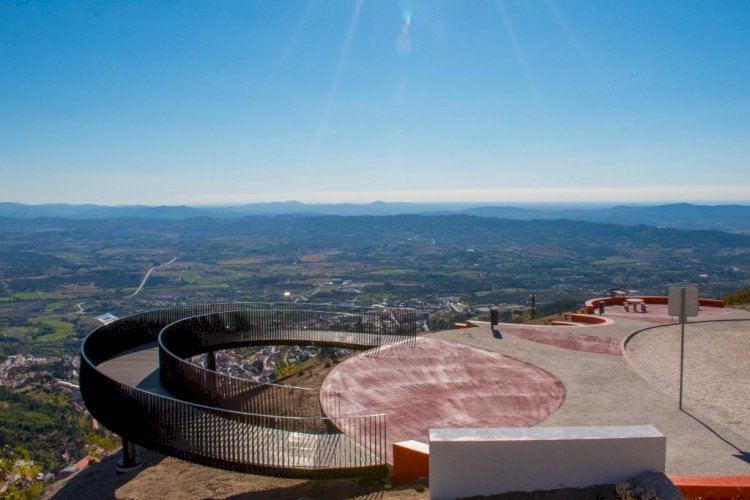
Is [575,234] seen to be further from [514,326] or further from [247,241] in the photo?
[514,326]

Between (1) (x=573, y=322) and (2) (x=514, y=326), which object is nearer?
(2) (x=514, y=326)

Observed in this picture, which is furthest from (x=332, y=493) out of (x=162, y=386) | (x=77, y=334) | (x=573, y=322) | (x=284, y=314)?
(x=77, y=334)

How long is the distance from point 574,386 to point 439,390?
3013mm

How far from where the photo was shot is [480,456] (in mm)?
5859

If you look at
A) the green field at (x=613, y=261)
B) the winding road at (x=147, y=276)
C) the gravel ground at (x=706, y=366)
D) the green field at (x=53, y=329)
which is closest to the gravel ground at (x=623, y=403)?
the gravel ground at (x=706, y=366)

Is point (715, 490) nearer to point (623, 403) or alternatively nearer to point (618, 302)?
point (623, 403)

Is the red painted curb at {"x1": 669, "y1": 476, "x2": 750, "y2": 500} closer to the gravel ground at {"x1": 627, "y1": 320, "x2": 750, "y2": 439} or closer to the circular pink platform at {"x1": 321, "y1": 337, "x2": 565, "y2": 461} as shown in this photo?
the gravel ground at {"x1": 627, "y1": 320, "x2": 750, "y2": 439}

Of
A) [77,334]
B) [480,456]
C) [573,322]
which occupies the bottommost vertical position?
[77,334]

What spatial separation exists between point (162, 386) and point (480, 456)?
827 centimetres

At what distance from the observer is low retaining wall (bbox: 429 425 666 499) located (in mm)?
5867

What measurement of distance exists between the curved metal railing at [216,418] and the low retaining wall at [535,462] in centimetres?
227

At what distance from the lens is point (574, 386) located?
12.2 metres

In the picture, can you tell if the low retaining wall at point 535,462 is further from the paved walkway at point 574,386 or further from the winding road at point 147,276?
the winding road at point 147,276

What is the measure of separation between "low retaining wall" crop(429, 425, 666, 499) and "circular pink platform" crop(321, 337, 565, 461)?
8.99 ft
